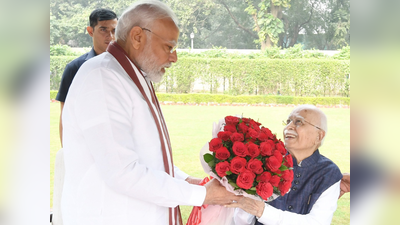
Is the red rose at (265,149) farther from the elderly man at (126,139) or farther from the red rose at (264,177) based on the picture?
the elderly man at (126,139)

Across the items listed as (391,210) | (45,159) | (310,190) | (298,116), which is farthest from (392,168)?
(45,159)

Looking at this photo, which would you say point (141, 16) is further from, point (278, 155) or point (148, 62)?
point (278, 155)

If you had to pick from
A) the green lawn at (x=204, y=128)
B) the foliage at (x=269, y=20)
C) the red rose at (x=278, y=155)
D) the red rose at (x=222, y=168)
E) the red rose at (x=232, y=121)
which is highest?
the foliage at (x=269, y=20)

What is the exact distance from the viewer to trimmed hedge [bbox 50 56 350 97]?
1355cm

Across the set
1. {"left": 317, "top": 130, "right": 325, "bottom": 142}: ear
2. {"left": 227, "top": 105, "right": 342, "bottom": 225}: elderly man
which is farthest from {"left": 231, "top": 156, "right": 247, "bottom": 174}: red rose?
{"left": 317, "top": 130, "right": 325, "bottom": 142}: ear

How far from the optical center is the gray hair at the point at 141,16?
1.82 meters

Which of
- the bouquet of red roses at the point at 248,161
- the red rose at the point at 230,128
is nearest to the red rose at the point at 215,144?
the bouquet of red roses at the point at 248,161

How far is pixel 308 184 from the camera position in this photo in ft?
7.91

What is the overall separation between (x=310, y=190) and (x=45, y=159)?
1.74 m

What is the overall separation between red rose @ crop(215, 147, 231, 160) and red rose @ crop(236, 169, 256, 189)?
0.12 meters

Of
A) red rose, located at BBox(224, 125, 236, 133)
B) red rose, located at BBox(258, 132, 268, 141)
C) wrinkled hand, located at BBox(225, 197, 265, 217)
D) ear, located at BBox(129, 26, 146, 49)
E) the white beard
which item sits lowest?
wrinkled hand, located at BBox(225, 197, 265, 217)

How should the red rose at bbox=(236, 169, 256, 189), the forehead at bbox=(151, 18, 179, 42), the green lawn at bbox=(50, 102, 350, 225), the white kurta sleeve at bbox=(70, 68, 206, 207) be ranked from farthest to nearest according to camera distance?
the green lawn at bbox=(50, 102, 350, 225), the forehead at bbox=(151, 18, 179, 42), the red rose at bbox=(236, 169, 256, 189), the white kurta sleeve at bbox=(70, 68, 206, 207)

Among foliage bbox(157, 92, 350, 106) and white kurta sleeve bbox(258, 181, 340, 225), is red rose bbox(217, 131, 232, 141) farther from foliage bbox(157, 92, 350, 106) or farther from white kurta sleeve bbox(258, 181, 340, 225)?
foliage bbox(157, 92, 350, 106)

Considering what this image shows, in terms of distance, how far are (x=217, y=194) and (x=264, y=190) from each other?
0.23m
